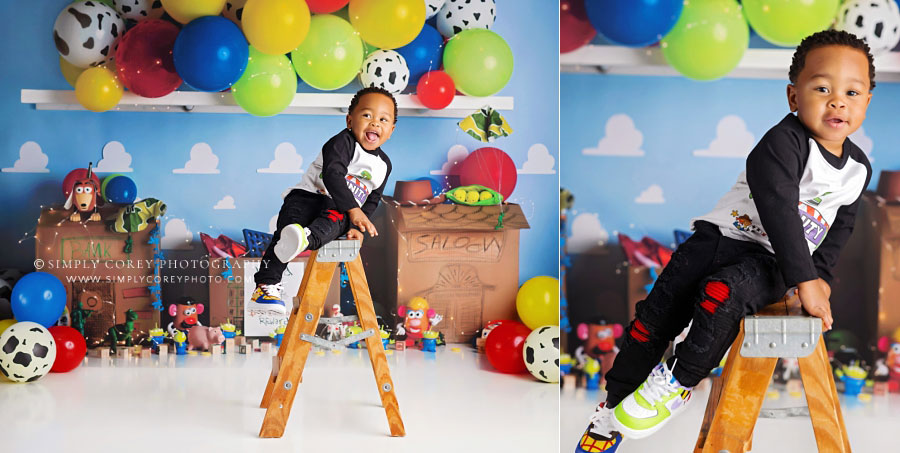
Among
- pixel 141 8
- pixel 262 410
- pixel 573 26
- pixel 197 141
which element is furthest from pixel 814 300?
pixel 141 8

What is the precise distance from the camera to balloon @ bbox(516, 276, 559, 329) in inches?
112

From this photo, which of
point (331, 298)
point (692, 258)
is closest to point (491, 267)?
point (331, 298)

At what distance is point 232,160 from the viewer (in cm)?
312

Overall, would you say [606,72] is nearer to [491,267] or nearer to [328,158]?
[328,158]

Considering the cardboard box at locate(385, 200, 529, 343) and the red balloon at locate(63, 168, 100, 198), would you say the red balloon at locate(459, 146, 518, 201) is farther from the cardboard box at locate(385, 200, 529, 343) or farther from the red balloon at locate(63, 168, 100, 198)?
the red balloon at locate(63, 168, 100, 198)

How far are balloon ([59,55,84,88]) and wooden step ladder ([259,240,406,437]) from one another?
1.67 m

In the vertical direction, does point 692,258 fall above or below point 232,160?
below

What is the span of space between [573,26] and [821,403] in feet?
3.19

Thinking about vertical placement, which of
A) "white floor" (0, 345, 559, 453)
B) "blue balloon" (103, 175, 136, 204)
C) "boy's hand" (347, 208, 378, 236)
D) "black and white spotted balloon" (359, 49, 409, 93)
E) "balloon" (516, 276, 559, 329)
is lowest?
"white floor" (0, 345, 559, 453)

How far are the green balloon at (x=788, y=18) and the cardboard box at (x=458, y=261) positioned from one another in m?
1.53

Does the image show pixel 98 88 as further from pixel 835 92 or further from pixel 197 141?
pixel 835 92

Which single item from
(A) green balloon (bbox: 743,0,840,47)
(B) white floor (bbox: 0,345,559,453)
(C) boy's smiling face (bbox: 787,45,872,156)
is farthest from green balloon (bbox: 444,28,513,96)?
(C) boy's smiling face (bbox: 787,45,872,156)

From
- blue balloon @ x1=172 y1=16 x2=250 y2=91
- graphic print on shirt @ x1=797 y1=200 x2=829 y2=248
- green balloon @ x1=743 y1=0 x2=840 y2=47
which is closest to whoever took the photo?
graphic print on shirt @ x1=797 y1=200 x2=829 y2=248

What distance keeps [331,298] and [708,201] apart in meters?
1.75
